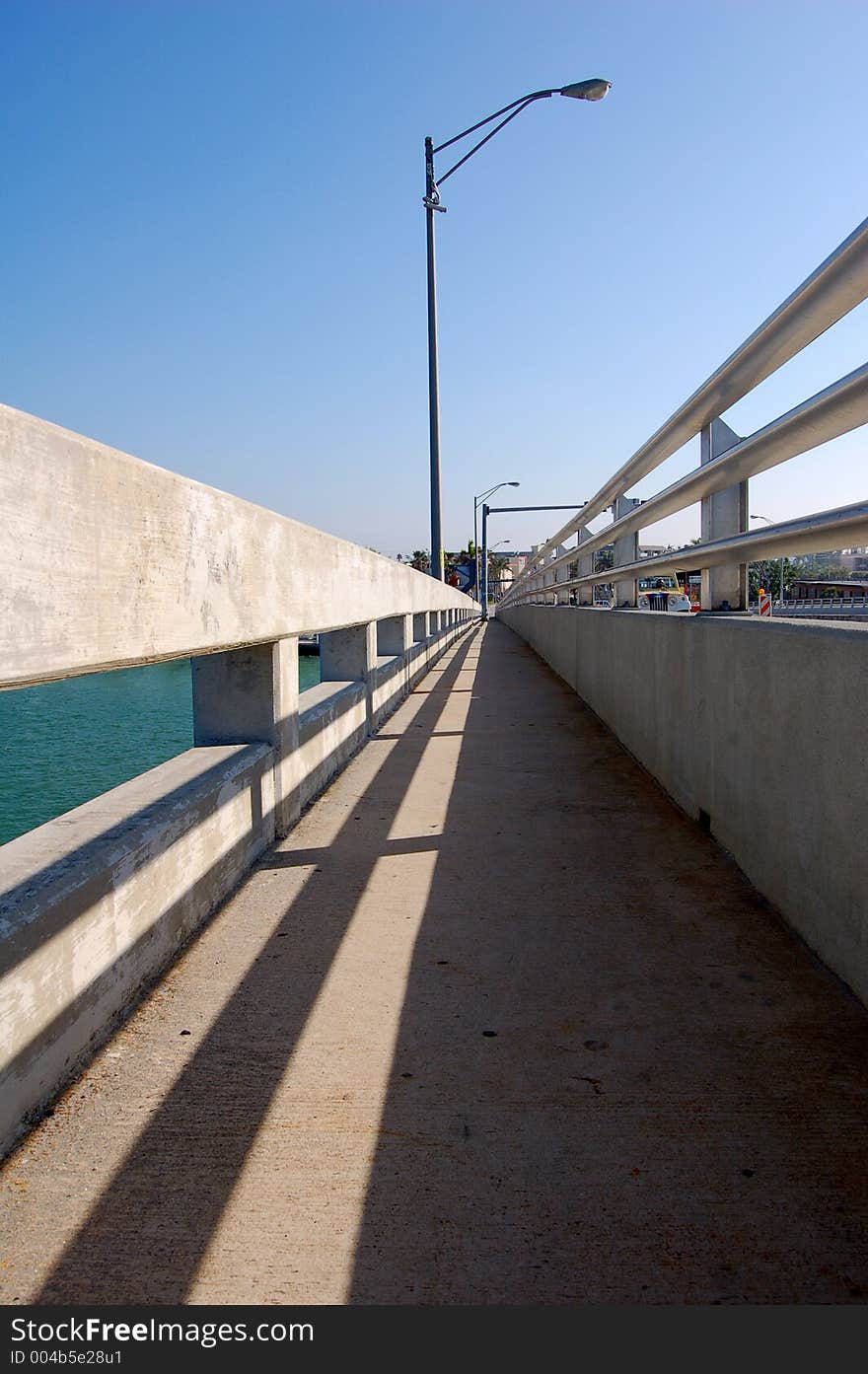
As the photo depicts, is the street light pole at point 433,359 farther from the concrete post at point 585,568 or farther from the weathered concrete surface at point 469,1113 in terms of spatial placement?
the weathered concrete surface at point 469,1113

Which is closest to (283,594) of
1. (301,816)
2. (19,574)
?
(301,816)

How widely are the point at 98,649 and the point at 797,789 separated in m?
1.96

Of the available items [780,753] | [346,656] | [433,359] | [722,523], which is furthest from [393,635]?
[433,359]

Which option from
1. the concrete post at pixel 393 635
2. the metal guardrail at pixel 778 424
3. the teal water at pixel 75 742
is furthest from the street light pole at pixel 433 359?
the metal guardrail at pixel 778 424

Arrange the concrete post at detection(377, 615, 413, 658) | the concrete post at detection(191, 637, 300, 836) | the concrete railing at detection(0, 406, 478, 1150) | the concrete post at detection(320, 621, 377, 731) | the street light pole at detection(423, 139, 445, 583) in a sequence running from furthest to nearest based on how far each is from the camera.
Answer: the street light pole at detection(423, 139, 445, 583) → the concrete post at detection(377, 615, 413, 658) → the concrete post at detection(320, 621, 377, 731) → the concrete post at detection(191, 637, 300, 836) → the concrete railing at detection(0, 406, 478, 1150)

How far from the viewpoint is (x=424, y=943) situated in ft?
9.74

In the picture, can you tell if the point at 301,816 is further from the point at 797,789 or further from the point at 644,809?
the point at 797,789

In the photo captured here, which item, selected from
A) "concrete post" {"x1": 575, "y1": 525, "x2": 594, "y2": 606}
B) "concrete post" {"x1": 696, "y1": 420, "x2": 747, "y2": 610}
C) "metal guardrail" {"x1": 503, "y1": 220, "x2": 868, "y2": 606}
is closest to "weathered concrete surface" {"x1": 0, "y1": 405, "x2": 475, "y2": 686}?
"metal guardrail" {"x1": 503, "y1": 220, "x2": 868, "y2": 606}

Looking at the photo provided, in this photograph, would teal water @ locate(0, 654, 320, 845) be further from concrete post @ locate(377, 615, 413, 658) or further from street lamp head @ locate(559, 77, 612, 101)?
street lamp head @ locate(559, 77, 612, 101)

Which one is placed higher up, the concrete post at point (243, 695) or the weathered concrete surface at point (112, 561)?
the weathered concrete surface at point (112, 561)

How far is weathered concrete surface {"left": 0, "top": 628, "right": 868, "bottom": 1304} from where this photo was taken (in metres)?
1.60

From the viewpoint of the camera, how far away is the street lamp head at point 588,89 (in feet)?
42.9

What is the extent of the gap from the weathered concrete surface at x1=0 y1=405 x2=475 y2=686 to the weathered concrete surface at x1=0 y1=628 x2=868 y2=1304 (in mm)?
951

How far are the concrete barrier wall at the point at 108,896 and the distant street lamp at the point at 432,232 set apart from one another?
12804 millimetres
